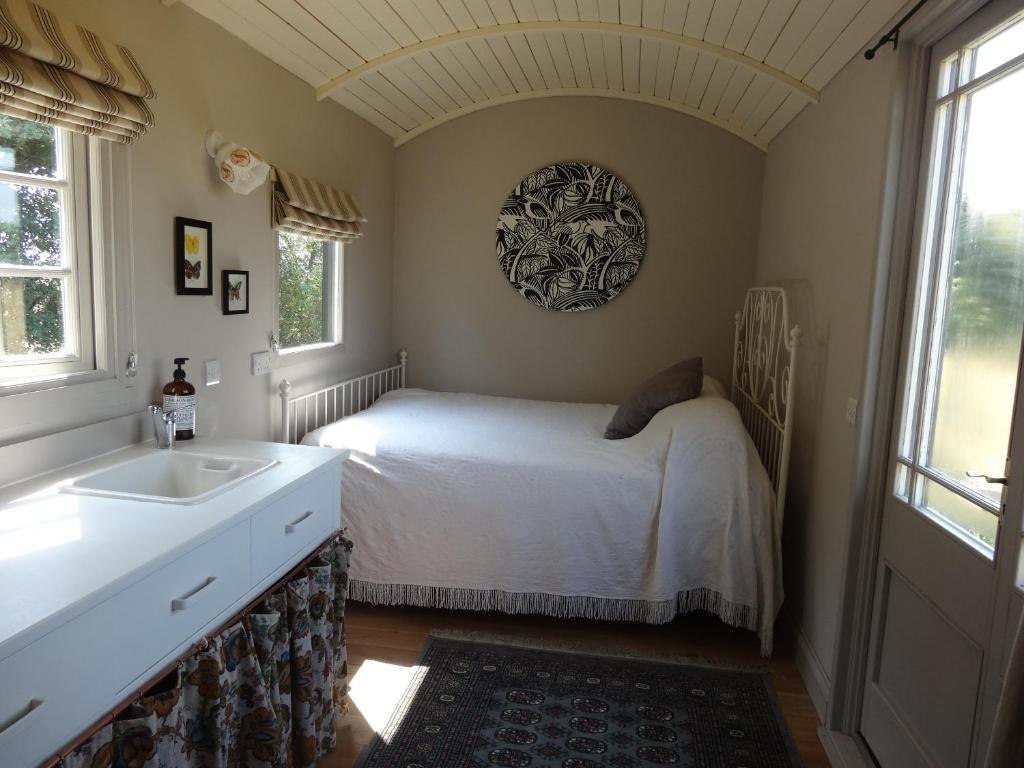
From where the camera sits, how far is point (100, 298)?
1.97 m

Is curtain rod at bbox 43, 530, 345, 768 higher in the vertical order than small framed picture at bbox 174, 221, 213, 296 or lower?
lower

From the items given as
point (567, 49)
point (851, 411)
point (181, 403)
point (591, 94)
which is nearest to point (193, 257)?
point (181, 403)

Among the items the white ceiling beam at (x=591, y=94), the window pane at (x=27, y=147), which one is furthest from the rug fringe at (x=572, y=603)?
the white ceiling beam at (x=591, y=94)

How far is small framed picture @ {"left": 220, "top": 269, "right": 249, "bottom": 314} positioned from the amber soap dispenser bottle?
16.5 inches

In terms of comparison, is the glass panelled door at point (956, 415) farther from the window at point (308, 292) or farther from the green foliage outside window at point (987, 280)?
the window at point (308, 292)

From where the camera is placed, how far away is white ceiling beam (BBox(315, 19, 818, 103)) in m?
2.87

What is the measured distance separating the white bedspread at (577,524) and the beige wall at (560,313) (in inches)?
50.1

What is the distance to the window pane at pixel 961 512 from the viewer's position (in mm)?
1533

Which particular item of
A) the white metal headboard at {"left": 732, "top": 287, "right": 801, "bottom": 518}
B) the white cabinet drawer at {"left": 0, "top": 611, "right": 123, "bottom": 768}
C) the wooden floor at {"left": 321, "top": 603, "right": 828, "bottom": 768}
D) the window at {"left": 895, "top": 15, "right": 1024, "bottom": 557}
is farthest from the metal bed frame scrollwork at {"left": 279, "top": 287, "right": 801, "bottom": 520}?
the white cabinet drawer at {"left": 0, "top": 611, "right": 123, "bottom": 768}

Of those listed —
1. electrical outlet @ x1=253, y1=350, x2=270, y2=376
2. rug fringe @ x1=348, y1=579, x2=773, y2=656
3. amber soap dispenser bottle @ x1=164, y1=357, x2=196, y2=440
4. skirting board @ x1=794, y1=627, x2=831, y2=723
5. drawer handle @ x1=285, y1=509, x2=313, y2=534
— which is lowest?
skirting board @ x1=794, y1=627, x2=831, y2=723

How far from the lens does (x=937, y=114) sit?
1.89 metres

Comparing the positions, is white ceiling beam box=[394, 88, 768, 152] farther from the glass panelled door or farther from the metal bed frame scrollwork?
the glass panelled door

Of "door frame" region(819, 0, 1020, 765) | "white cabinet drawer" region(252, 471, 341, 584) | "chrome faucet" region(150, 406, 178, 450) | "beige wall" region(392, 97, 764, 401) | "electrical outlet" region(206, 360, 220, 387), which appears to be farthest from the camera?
"beige wall" region(392, 97, 764, 401)

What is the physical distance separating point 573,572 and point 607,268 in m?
1.98
